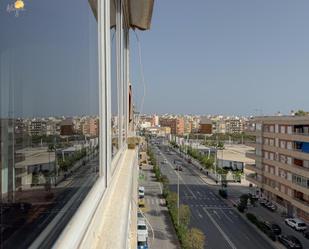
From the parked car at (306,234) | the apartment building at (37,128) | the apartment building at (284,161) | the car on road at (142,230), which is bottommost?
the parked car at (306,234)

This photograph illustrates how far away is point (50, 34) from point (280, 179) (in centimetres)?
1232

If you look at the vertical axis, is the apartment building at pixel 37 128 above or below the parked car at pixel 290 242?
above

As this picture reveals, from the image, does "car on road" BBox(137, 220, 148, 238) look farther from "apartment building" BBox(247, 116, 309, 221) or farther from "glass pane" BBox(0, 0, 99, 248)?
"glass pane" BBox(0, 0, 99, 248)

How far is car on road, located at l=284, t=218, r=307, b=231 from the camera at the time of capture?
999cm

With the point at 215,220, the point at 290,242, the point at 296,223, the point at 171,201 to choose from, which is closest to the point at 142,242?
the point at 290,242

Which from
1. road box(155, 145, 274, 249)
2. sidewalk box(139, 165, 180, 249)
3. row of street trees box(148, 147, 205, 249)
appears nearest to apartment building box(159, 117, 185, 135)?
road box(155, 145, 274, 249)

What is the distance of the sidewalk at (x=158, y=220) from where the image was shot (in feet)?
27.5

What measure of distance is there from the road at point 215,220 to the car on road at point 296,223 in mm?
1247

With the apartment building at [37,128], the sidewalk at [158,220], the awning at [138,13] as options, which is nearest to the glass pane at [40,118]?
the apartment building at [37,128]

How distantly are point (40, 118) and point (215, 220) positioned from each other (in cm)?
1108

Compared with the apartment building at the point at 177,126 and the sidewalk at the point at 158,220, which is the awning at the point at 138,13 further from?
the apartment building at the point at 177,126

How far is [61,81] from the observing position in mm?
505

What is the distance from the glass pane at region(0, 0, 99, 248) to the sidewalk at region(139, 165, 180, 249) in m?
7.96

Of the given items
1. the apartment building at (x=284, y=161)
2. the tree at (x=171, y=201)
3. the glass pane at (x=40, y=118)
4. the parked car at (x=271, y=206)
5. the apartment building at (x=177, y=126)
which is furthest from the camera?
the apartment building at (x=177, y=126)
